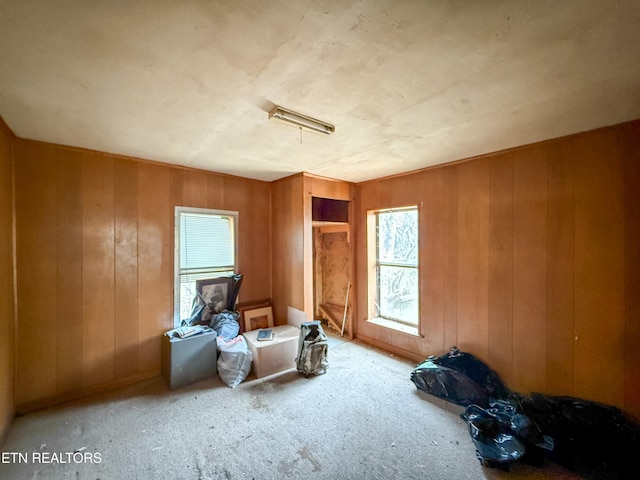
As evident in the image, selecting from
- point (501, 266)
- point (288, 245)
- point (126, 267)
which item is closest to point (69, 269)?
point (126, 267)

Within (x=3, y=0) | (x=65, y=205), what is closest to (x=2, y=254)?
(x=65, y=205)

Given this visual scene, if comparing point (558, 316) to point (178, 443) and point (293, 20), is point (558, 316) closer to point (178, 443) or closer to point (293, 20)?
point (293, 20)

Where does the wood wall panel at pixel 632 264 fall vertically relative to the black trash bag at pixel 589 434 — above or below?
above

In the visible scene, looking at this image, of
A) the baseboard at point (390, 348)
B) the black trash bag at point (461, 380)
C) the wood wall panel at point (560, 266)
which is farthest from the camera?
the baseboard at point (390, 348)

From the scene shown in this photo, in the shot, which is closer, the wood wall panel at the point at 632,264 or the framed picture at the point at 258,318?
the wood wall panel at the point at 632,264

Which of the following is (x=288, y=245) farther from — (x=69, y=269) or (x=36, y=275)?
(x=36, y=275)

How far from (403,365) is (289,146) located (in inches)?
113

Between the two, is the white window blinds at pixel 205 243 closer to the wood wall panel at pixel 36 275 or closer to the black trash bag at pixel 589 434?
the wood wall panel at pixel 36 275

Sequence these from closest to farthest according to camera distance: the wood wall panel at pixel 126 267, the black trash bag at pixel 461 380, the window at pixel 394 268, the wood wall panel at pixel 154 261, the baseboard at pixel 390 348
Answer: the black trash bag at pixel 461 380, the wood wall panel at pixel 126 267, the wood wall panel at pixel 154 261, the baseboard at pixel 390 348, the window at pixel 394 268

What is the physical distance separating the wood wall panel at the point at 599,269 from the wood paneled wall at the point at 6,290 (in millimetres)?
4570

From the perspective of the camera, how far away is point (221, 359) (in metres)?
2.86

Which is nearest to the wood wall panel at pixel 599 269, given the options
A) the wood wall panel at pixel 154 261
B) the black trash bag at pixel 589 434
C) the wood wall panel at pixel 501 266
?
the black trash bag at pixel 589 434

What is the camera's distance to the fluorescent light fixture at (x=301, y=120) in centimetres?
174

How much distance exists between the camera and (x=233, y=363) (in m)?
2.80
